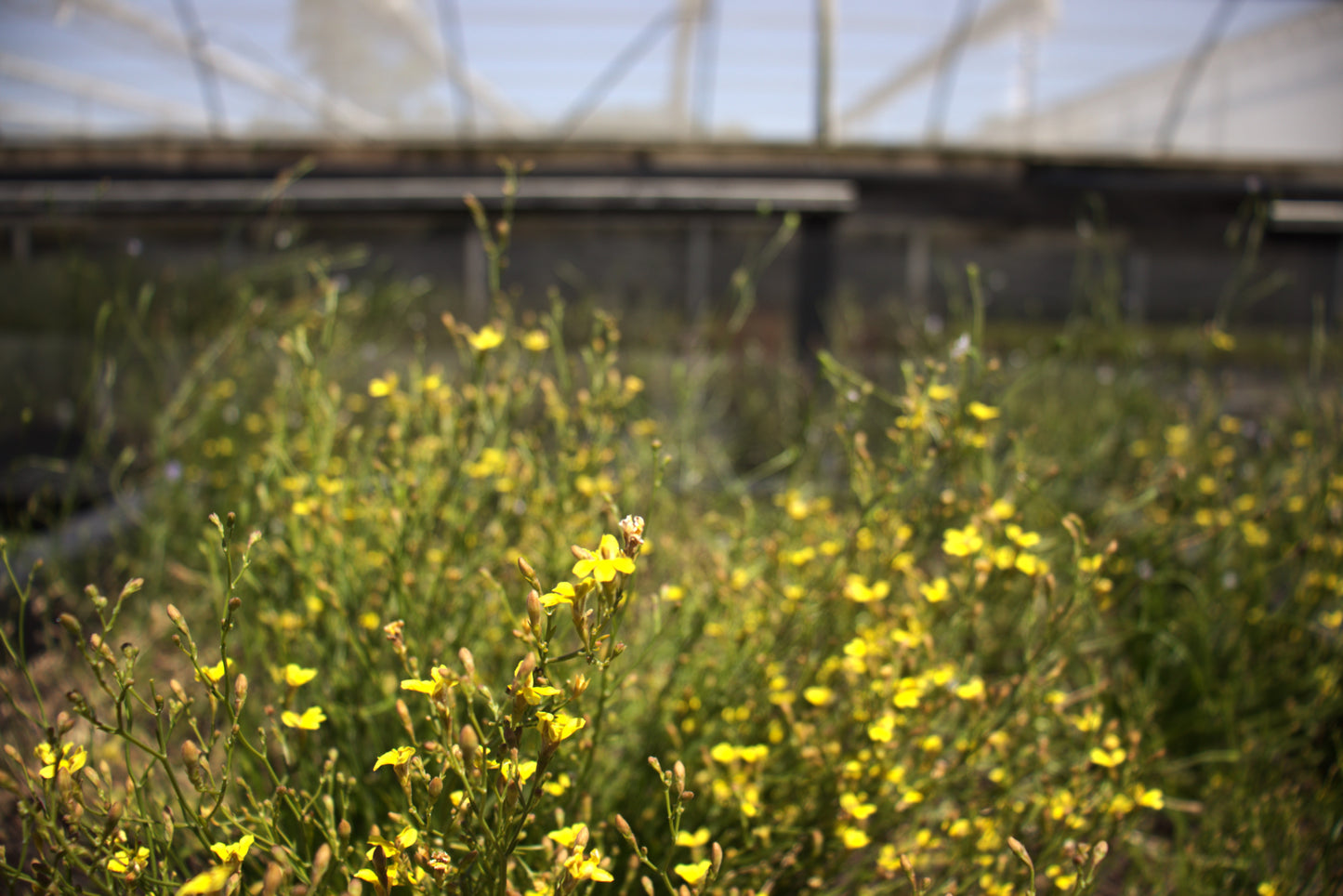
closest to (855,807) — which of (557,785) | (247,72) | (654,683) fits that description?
(557,785)

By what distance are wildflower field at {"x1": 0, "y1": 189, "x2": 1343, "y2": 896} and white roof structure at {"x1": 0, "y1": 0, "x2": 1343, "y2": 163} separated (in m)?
3.17

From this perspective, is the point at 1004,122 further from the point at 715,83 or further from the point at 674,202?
the point at 674,202

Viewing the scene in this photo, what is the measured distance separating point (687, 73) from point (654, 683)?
15.2ft

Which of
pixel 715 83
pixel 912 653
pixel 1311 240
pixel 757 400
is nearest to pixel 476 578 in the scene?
pixel 912 653

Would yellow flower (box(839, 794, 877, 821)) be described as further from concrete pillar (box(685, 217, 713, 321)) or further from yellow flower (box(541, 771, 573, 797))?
concrete pillar (box(685, 217, 713, 321))

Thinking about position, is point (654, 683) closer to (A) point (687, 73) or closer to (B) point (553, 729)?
(B) point (553, 729)

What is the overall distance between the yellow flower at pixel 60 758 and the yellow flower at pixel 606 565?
541 mm

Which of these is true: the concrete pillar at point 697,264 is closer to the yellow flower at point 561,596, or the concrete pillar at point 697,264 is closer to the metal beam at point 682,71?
the metal beam at point 682,71

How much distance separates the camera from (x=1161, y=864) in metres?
1.64

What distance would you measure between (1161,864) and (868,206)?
129 inches

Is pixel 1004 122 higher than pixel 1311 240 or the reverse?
higher

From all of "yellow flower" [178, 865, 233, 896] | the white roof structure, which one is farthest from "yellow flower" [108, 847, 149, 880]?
the white roof structure

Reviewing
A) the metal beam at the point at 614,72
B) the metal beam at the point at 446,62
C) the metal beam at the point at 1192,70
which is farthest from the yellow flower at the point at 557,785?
the metal beam at the point at 1192,70

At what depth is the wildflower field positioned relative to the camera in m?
0.92
